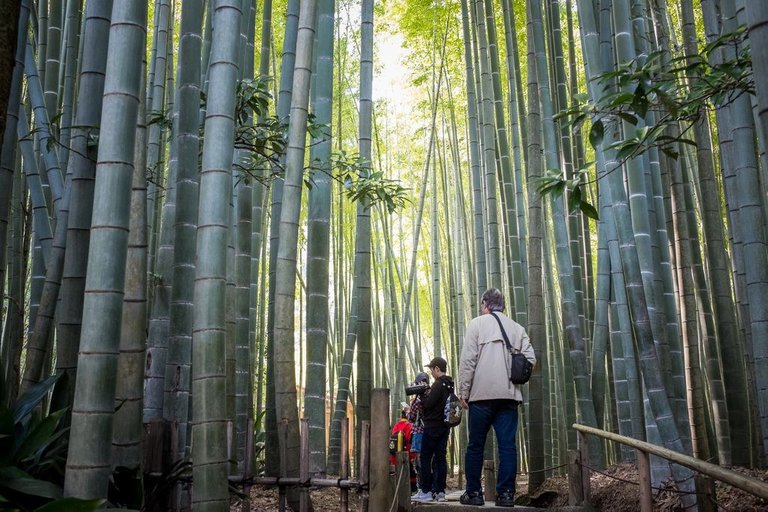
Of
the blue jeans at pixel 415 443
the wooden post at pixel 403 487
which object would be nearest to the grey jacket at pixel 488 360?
the wooden post at pixel 403 487

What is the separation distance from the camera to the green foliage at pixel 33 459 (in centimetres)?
198

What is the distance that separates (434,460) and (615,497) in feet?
3.58

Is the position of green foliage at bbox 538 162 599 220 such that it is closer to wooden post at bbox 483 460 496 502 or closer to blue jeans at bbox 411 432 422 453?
wooden post at bbox 483 460 496 502

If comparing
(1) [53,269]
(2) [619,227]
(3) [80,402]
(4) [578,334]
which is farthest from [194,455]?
(4) [578,334]

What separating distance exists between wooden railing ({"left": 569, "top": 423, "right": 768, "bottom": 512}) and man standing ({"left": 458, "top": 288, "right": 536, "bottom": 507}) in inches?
12.8

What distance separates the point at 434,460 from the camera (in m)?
4.64

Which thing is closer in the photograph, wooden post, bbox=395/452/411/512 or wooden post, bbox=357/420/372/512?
wooden post, bbox=357/420/372/512

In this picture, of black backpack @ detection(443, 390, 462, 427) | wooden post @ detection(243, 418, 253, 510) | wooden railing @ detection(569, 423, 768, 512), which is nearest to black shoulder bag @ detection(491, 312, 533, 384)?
wooden railing @ detection(569, 423, 768, 512)

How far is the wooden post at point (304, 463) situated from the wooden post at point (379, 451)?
0.78ft

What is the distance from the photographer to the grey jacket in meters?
3.67

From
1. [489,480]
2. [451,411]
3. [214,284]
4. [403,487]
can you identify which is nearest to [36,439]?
[214,284]

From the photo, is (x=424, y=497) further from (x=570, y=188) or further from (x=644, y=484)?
(x=570, y=188)

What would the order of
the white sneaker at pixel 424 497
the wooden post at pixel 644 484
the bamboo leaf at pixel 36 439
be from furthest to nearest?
the white sneaker at pixel 424 497 < the wooden post at pixel 644 484 < the bamboo leaf at pixel 36 439

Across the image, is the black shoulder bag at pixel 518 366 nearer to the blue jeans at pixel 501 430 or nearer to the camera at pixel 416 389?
the blue jeans at pixel 501 430
